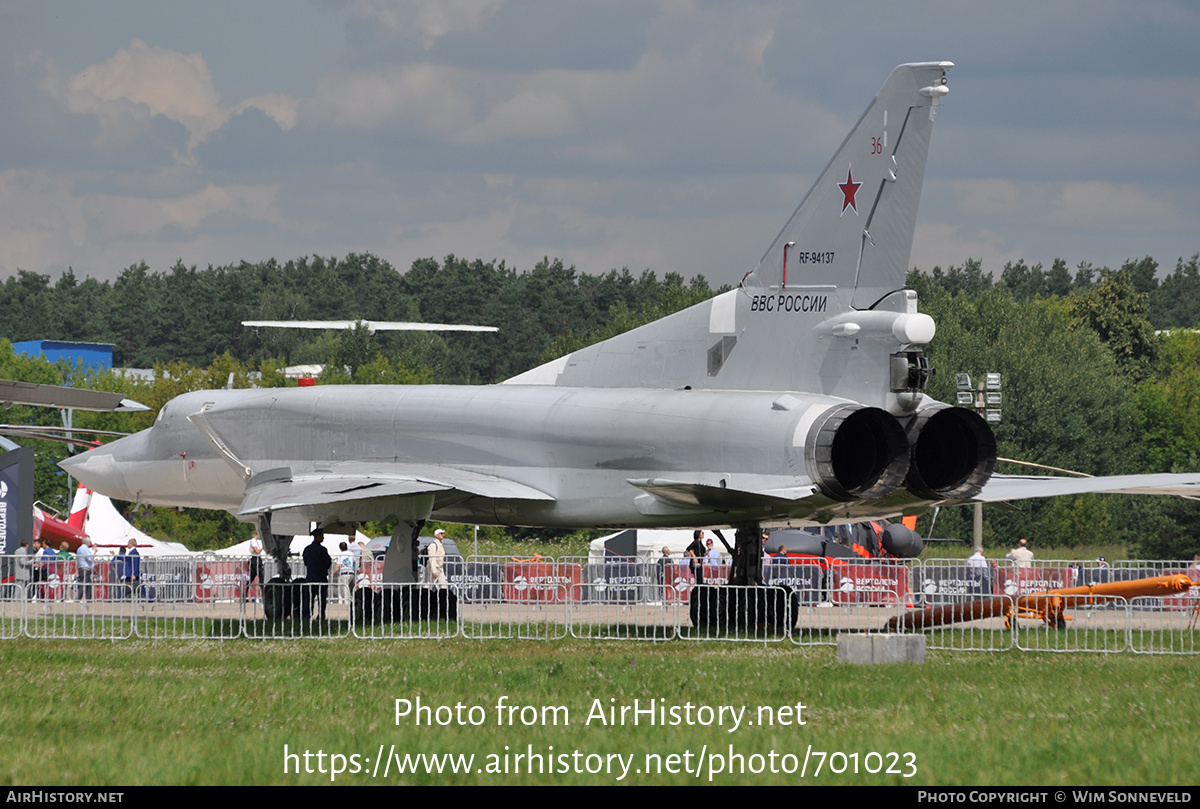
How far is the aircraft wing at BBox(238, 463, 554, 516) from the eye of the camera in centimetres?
1623

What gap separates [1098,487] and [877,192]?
4.29 meters

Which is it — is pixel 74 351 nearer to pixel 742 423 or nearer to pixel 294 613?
pixel 294 613

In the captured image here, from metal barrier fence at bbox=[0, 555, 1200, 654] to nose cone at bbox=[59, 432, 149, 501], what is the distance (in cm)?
121

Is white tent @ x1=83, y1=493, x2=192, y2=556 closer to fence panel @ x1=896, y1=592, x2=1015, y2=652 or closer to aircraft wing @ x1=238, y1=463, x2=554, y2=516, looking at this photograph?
aircraft wing @ x1=238, y1=463, x2=554, y2=516

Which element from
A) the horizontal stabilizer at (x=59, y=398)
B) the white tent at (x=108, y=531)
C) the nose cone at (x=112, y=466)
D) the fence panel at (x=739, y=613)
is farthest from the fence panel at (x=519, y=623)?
the white tent at (x=108, y=531)

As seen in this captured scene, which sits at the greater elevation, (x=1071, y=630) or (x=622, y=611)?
(x=622, y=611)

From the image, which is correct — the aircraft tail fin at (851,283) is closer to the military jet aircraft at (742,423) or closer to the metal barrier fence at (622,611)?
the military jet aircraft at (742,423)

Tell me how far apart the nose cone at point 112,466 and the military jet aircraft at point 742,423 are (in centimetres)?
281

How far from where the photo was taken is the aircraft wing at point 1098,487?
52.2 feet

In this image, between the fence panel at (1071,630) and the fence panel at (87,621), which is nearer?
the fence panel at (1071,630)

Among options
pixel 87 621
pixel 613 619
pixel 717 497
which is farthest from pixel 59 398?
pixel 717 497

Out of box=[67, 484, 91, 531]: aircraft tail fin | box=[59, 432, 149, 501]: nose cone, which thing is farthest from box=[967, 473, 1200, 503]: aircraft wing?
box=[67, 484, 91, 531]: aircraft tail fin

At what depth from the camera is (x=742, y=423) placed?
1498 cm
